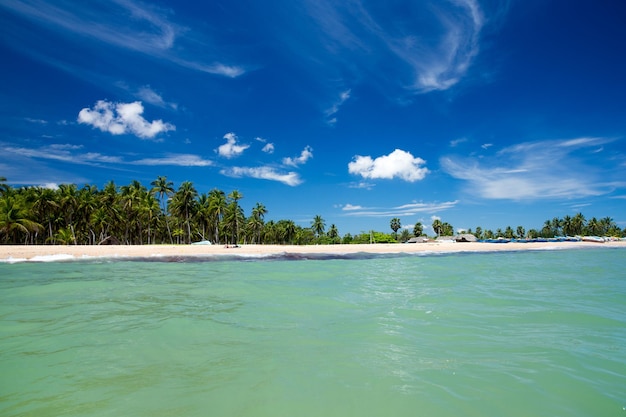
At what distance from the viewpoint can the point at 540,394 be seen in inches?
143

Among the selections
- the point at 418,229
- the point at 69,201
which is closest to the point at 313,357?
the point at 69,201

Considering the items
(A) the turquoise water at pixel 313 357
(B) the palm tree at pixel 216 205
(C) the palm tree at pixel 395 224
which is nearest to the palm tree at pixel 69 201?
(B) the palm tree at pixel 216 205

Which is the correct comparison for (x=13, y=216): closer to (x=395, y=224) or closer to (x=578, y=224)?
(x=395, y=224)

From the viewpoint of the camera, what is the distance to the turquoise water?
3.42 metres

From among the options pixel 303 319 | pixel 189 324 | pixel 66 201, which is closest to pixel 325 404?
pixel 303 319

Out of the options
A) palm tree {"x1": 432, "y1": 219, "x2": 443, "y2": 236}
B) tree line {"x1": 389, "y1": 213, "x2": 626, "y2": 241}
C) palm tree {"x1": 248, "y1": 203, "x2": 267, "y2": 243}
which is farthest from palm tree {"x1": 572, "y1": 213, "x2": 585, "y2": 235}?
palm tree {"x1": 248, "y1": 203, "x2": 267, "y2": 243}

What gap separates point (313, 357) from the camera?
4.75 meters

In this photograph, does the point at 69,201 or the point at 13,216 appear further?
the point at 69,201

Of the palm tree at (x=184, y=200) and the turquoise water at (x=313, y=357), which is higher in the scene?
the palm tree at (x=184, y=200)

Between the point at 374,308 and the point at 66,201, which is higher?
the point at 66,201

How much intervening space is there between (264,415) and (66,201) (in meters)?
63.2

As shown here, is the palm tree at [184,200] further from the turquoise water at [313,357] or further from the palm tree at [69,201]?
the turquoise water at [313,357]

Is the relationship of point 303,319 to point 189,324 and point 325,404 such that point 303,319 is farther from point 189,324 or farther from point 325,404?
point 325,404

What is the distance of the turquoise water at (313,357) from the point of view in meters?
3.42
